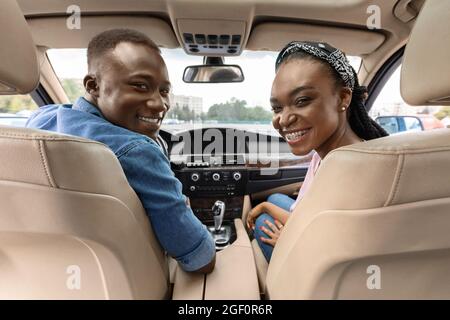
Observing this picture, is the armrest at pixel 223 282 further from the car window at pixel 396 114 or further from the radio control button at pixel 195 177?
the car window at pixel 396 114

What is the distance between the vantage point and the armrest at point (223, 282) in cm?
89

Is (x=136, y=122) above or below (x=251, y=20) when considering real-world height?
below

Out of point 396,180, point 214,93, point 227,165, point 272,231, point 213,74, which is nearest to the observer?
point 396,180

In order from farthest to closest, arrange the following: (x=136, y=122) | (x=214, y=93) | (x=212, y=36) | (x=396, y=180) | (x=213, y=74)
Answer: (x=214, y=93) → (x=213, y=74) → (x=212, y=36) → (x=136, y=122) → (x=396, y=180)

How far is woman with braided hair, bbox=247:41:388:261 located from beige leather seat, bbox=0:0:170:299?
0.60 m

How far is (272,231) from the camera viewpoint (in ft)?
4.28

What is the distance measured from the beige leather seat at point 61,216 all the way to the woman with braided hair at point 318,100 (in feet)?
1.98

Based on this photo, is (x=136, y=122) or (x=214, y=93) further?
(x=214, y=93)

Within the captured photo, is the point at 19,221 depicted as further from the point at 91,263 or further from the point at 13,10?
the point at 13,10

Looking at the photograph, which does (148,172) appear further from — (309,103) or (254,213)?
(254,213)

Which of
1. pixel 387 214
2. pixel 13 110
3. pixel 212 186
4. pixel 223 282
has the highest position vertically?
pixel 13 110

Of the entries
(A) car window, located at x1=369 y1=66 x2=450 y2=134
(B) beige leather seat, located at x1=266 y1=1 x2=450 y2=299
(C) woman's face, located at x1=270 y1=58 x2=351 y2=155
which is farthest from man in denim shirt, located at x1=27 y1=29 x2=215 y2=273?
(A) car window, located at x1=369 y1=66 x2=450 y2=134

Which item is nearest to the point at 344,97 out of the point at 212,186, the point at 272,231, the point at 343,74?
the point at 343,74

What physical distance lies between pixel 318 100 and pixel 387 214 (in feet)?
1.67
